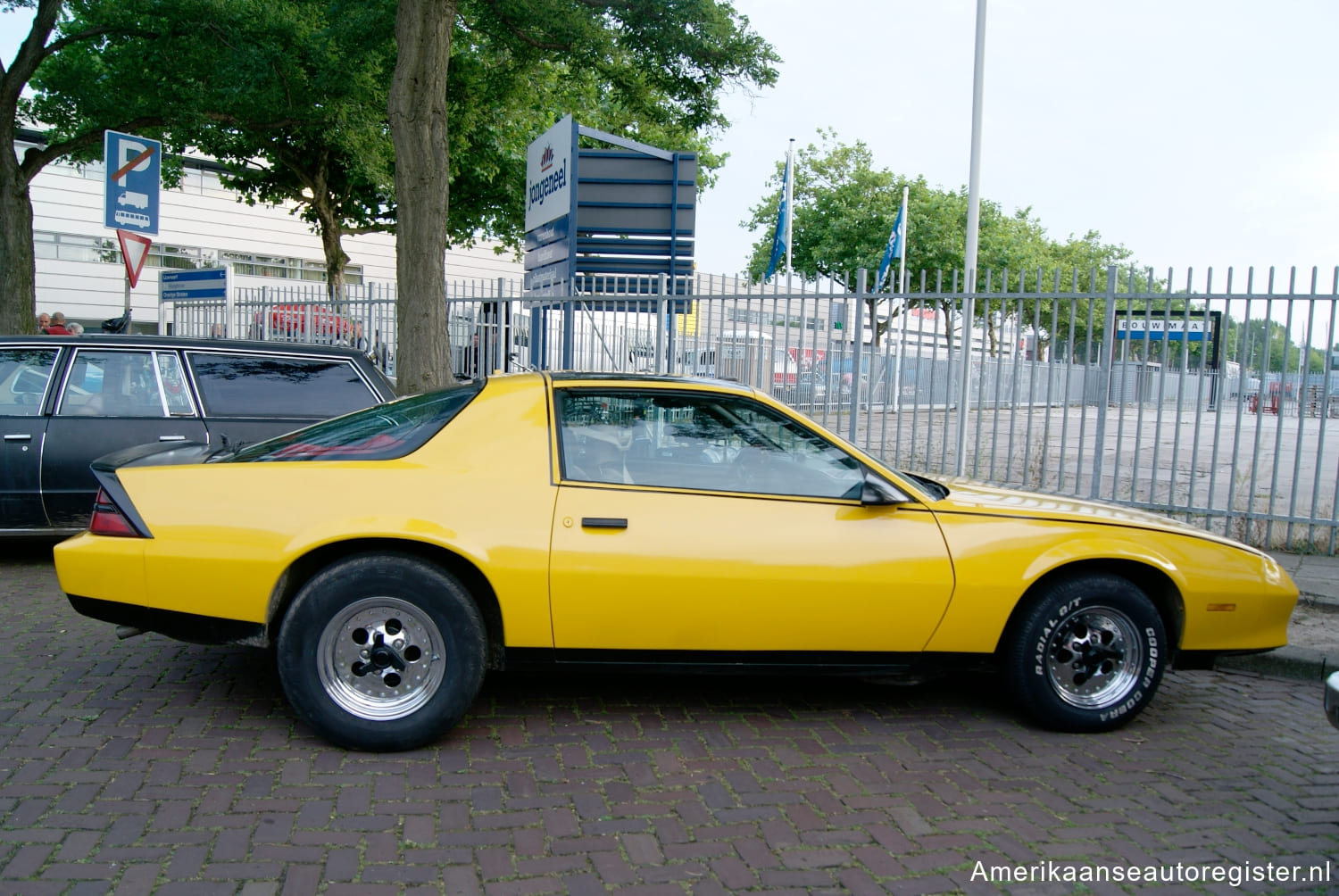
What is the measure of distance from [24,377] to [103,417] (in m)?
0.59

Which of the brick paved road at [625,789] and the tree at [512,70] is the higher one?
the tree at [512,70]

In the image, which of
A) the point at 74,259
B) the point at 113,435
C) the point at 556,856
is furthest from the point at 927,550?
the point at 74,259

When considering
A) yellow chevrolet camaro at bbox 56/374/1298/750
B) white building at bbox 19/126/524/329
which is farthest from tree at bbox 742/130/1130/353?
yellow chevrolet camaro at bbox 56/374/1298/750

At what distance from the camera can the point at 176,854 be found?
9.59 ft

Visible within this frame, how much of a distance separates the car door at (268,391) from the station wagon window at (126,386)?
0.44 feet

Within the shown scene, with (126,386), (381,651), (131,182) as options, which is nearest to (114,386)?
(126,386)

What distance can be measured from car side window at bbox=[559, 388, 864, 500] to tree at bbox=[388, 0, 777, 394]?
19.5 ft

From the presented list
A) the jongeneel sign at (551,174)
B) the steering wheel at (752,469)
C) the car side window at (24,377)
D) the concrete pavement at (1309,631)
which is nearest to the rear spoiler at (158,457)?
the steering wheel at (752,469)

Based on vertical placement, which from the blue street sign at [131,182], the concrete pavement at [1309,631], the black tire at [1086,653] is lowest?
the concrete pavement at [1309,631]

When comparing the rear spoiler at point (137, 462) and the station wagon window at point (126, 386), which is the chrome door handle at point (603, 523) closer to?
the rear spoiler at point (137, 462)

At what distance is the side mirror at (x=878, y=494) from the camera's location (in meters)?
3.98

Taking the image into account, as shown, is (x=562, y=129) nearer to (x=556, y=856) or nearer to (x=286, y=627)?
(x=286, y=627)

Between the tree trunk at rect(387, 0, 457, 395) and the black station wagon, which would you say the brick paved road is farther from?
Answer: the tree trunk at rect(387, 0, 457, 395)

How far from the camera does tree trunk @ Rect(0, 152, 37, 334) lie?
48.1 feet
